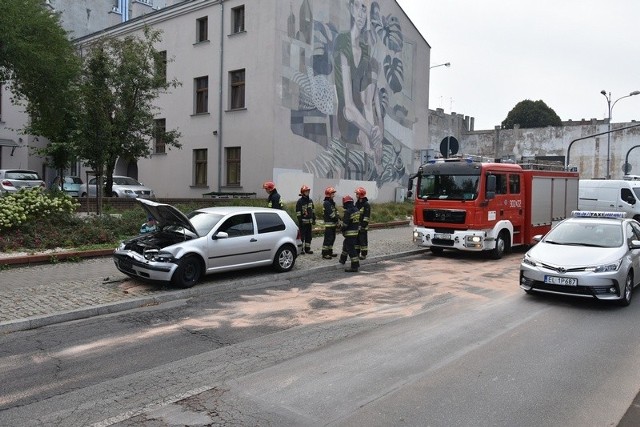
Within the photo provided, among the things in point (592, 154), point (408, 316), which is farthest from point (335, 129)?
point (592, 154)

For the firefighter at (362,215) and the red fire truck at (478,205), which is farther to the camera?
the red fire truck at (478,205)

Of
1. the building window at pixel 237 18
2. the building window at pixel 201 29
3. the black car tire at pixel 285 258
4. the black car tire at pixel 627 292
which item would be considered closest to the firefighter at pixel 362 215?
the black car tire at pixel 285 258

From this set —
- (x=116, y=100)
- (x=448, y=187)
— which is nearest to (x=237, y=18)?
(x=116, y=100)

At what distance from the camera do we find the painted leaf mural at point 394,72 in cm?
3131

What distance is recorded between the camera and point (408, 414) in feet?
14.4

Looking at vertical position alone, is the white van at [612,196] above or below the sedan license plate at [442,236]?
above

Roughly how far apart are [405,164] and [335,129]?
25.9 feet

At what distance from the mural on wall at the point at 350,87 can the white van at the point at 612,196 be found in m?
10.9

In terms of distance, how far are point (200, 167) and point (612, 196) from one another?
19945mm

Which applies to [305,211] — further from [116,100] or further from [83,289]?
[116,100]

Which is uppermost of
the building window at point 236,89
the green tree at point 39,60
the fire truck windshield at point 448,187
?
the building window at point 236,89

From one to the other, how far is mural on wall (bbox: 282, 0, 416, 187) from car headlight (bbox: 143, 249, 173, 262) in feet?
53.8

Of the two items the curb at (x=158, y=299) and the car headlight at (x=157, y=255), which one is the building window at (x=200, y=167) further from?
the car headlight at (x=157, y=255)

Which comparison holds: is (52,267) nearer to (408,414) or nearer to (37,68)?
(37,68)
